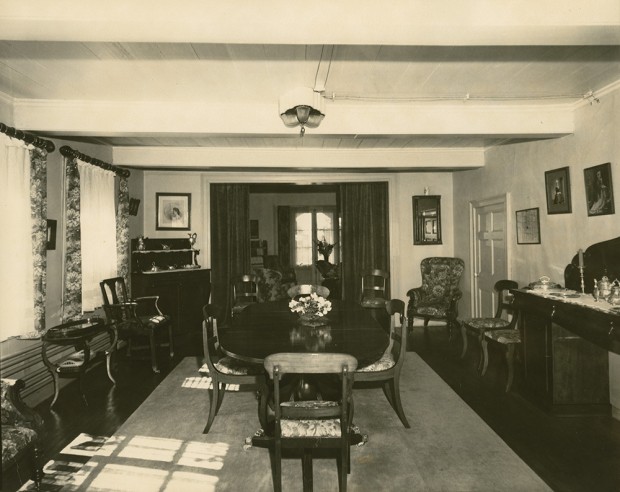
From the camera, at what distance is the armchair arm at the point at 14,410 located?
262 cm

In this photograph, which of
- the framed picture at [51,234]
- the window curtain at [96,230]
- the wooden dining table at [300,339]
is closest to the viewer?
the wooden dining table at [300,339]

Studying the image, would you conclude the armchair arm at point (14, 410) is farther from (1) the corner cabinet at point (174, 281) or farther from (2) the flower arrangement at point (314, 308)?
(1) the corner cabinet at point (174, 281)

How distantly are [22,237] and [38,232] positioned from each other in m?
0.16

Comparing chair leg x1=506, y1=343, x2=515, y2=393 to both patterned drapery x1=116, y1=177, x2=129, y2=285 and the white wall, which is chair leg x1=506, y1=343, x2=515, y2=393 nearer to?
the white wall

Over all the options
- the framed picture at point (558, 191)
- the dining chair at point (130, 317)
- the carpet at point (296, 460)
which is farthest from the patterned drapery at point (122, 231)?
the framed picture at point (558, 191)

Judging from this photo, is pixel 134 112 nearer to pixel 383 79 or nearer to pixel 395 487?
pixel 383 79

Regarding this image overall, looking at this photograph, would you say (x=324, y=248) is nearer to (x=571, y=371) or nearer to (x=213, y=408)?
(x=571, y=371)

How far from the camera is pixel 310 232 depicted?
1197 cm

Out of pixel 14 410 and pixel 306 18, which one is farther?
pixel 14 410

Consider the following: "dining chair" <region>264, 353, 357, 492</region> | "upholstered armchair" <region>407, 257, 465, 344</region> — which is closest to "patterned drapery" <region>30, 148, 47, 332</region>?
"dining chair" <region>264, 353, 357, 492</region>

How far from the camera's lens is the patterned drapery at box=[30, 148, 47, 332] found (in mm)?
4066

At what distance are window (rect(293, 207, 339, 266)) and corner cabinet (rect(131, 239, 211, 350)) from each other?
16.8ft

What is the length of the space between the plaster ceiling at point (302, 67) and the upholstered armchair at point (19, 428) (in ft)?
6.60

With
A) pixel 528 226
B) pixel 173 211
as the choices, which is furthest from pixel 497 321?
pixel 173 211
